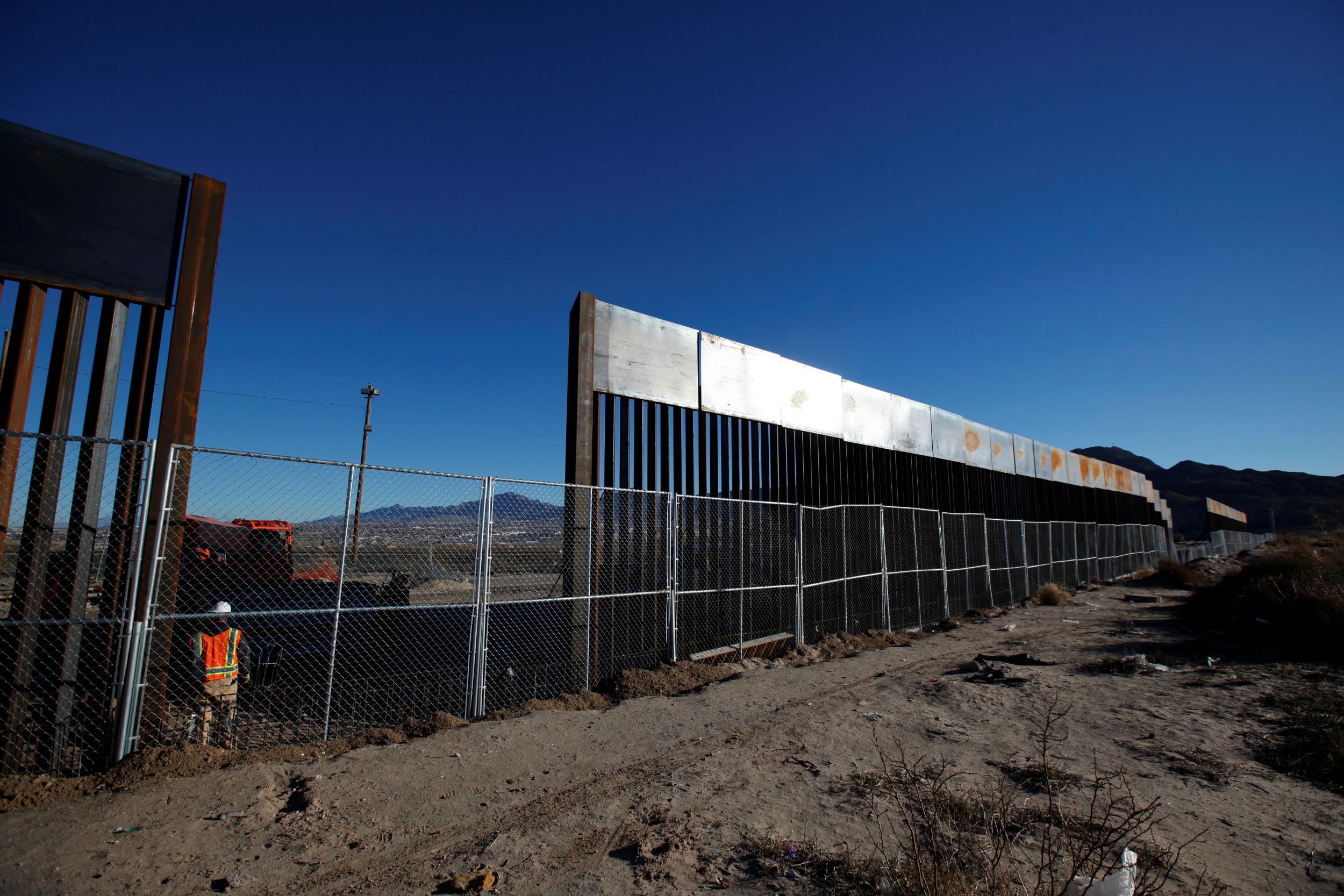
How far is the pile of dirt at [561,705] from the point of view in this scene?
21.1ft

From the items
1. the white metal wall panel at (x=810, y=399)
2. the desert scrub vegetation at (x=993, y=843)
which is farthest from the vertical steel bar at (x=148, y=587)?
the white metal wall panel at (x=810, y=399)

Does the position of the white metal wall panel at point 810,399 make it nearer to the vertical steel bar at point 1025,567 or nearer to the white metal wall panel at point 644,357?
the white metal wall panel at point 644,357

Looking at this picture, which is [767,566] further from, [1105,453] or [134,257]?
[1105,453]

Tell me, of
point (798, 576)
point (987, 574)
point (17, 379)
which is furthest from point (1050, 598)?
point (17, 379)

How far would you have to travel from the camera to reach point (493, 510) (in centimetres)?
632

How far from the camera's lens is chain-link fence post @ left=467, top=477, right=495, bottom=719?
6219 mm

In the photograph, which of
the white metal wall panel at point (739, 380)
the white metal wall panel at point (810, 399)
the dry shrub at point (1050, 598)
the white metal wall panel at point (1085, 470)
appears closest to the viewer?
the white metal wall panel at point (739, 380)

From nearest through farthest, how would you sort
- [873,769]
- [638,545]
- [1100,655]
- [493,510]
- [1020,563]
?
[873,769]
[493,510]
[638,545]
[1100,655]
[1020,563]

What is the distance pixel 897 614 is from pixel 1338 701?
23.8 ft

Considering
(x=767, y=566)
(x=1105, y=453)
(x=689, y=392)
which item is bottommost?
(x=767, y=566)

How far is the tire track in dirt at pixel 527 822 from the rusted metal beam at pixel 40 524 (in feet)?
10.5

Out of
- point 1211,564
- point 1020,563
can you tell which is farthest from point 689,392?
point 1211,564

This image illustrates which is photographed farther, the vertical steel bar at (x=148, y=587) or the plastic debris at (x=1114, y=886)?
the vertical steel bar at (x=148, y=587)

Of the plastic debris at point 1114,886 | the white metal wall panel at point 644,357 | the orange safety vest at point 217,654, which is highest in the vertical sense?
the white metal wall panel at point 644,357
